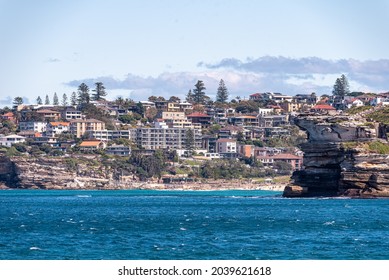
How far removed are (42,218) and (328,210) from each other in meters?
32.6

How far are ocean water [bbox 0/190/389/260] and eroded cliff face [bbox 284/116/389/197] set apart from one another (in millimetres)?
22741

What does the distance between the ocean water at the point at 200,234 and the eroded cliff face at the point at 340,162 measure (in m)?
22.7

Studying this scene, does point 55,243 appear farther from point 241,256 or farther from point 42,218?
point 42,218

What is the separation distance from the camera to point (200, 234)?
8950 cm

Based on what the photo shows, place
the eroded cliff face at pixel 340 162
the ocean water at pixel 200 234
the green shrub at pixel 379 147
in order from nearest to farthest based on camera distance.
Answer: the ocean water at pixel 200 234 < the eroded cliff face at pixel 340 162 < the green shrub at pixel 379 147

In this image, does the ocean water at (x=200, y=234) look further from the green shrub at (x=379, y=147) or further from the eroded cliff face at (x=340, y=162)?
the green shrub at (x=379, y=147)

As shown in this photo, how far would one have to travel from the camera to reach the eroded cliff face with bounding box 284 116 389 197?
15175 centimetres

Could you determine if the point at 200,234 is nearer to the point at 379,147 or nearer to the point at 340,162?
the point at 340,162

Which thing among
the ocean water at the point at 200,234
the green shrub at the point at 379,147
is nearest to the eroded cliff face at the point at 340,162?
the green shrub at the point at 379,147

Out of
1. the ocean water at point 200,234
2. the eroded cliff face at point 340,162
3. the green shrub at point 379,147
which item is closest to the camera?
the ocean water at point 200,234

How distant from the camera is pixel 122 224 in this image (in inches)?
4038

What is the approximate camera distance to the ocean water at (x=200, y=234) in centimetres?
7481

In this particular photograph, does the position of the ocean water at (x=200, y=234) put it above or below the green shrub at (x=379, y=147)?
below
